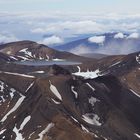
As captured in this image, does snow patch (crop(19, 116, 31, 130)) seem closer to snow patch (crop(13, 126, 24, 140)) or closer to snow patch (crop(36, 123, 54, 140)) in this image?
snow patch (crop(13, 126, 24, 140))

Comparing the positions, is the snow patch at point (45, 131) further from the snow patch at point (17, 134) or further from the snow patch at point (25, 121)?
the snow patch at point (25, 121)

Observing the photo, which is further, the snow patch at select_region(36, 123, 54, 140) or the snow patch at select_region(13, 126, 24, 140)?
the snow patch at select_region(13, 126, 24, 140)

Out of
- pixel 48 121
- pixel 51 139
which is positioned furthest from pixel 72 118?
pixel 51 139

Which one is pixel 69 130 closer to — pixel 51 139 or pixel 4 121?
pixel 51 139

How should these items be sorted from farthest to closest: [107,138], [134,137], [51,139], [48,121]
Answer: [134,137] → [107,138] → [48,121] → [51,139]

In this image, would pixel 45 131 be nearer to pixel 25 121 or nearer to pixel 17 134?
pixel 17 134

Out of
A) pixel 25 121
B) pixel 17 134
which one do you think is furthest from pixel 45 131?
pixel 25 121

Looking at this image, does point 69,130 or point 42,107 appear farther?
point 42,107

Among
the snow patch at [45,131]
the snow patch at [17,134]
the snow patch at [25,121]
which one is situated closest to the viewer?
the snow patch at [45,131]

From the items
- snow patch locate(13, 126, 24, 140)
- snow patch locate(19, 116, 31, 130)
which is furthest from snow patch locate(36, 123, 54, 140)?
snow patch locate(19, 116, 31, 130)

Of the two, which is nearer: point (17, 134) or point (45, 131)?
point (45, 131)

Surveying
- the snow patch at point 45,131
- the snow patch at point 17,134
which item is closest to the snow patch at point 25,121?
the snow patch at point 17,134
